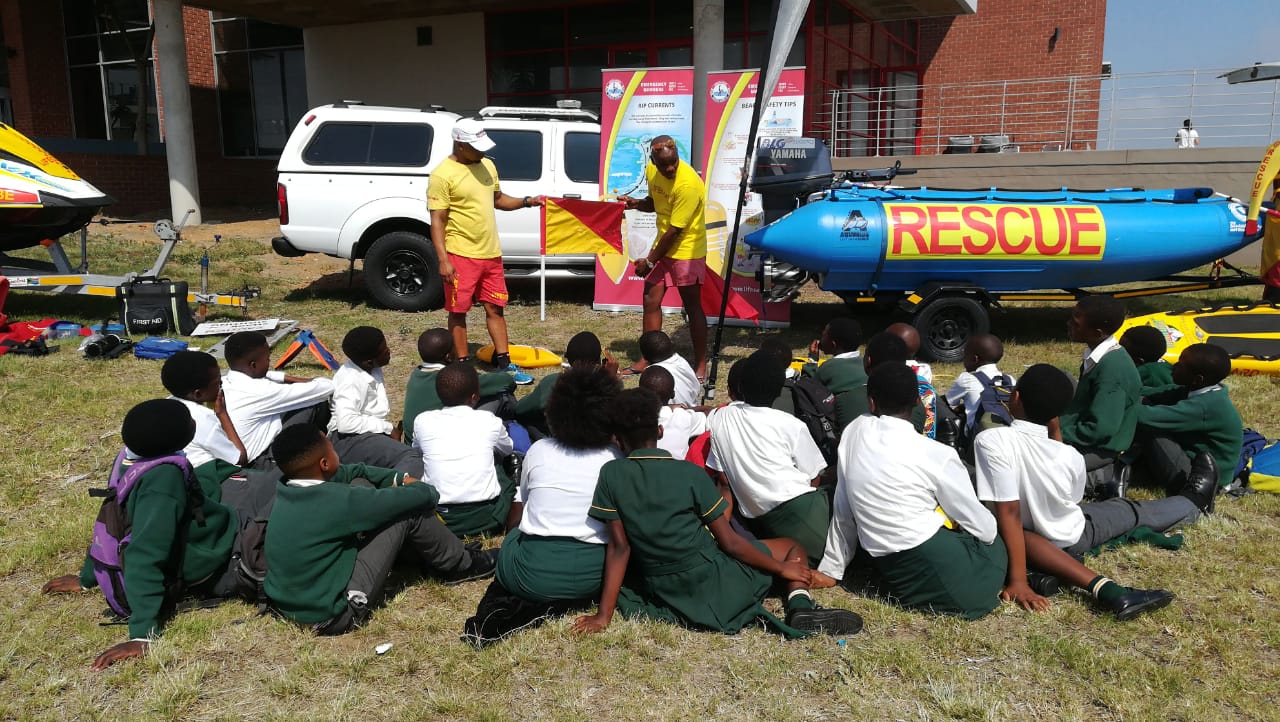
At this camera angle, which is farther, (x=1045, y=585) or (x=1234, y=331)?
(x=1234, y=331)

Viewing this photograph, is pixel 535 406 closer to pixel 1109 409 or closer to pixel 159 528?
pixel 159 528

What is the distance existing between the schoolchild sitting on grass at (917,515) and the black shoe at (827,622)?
0.96ft

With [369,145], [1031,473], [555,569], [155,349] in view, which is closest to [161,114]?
[369,145]

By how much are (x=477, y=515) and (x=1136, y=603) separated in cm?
277

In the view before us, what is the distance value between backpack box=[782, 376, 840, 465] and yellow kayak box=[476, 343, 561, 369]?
124 inches

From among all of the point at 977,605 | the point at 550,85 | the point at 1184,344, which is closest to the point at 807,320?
the point at 1184,344

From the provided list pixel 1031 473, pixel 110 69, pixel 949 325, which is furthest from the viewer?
pixel 110 69

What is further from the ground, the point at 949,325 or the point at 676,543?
the point at 949,325

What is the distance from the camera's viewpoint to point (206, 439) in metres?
3.96

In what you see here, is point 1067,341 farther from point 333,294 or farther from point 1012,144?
point 1012,144

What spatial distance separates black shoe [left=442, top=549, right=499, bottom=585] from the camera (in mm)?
3865

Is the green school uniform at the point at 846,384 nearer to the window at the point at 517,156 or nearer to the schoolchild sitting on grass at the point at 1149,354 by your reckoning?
the schoolchild sitting on grass at the point at 1149,354

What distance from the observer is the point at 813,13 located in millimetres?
15289

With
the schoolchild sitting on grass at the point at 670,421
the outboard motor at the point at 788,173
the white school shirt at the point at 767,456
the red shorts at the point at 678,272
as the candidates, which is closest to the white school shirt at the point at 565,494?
the white school shirt at the point at 767,456
